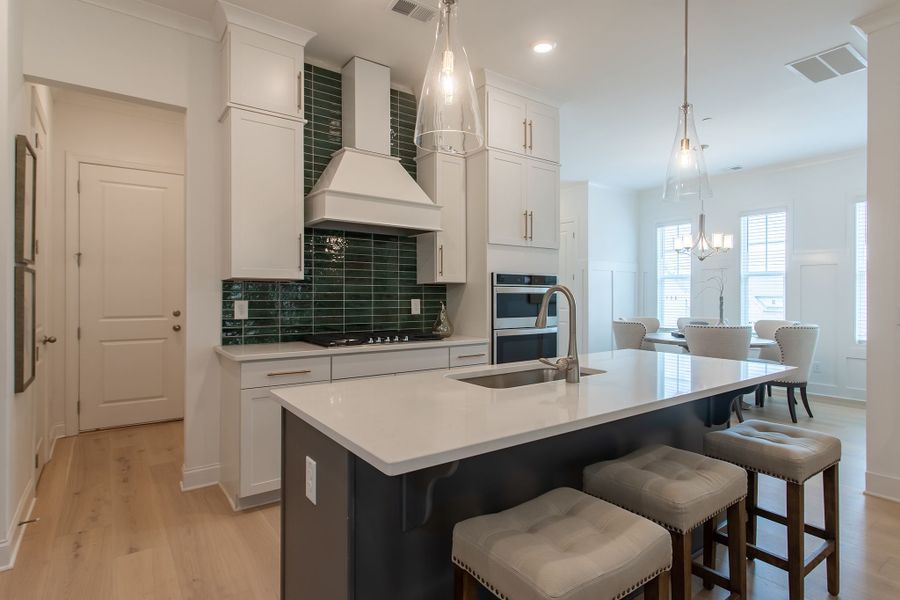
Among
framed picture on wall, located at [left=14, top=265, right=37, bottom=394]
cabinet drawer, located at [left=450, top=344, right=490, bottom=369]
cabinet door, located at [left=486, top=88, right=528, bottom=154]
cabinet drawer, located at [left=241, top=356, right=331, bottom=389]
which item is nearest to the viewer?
framed picture on wall, located at [left=14, top=265, right=37, bottom=394]

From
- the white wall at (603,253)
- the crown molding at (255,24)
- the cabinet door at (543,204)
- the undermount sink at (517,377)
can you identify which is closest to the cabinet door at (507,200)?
the cabinet door at (543,204)

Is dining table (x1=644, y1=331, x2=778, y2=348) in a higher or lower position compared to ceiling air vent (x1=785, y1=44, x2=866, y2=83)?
lower

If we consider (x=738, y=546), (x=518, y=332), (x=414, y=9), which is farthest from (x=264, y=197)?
(x=738, y=546)

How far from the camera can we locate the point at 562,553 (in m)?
1.11

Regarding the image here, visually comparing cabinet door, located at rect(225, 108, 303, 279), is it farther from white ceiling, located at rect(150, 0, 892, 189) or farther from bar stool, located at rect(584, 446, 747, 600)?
bar stool, located at rect(584, 446, 747, 600)

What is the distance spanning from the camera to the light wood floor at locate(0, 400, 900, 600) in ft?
6.66

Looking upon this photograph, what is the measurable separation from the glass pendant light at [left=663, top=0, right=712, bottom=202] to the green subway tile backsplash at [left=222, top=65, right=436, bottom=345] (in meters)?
2.14

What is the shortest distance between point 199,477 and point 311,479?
2.02m

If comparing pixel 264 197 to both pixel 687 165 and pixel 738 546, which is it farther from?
pixel 738 546

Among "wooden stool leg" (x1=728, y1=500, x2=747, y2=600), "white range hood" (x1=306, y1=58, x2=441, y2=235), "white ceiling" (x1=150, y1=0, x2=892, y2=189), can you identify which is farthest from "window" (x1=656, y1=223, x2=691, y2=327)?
"wooden stool leg" (x1=728, y1=500, x2=747, y2=600)

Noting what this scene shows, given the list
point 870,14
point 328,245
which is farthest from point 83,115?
point 870,14

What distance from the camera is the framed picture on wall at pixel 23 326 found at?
2348 millimetres

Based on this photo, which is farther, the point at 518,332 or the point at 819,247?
the point at 819,247

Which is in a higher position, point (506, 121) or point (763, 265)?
point (506, 121)
